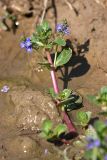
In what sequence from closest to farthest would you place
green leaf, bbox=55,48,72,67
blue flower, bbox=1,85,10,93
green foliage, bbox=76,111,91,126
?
1. green foliage, bbox=76,111,91,126
2. green leaf, bbox=55,48,72,67
3. blue flower, bbox=1,85,10,93

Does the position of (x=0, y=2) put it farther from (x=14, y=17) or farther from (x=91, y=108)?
(x=91, y=108)

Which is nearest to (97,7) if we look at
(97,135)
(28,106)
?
(28,106)

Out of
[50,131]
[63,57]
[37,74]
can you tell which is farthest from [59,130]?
[37,74]

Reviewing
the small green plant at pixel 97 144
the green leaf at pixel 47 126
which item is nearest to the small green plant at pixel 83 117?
the green leaf at pixel 47 126

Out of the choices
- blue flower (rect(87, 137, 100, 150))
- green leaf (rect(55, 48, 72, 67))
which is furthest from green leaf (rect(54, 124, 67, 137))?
blue flower (rect(87, 137, 100, 150))

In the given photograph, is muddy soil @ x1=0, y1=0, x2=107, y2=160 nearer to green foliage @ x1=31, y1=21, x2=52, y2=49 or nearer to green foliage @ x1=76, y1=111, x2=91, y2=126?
green foliage @ x1=76, y1=111, x2=91, y2=126

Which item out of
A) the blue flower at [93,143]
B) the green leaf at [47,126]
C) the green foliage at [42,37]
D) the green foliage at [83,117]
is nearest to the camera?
the blue flower at [93,143]

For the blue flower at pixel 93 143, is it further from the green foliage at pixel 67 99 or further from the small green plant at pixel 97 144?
the green foliage at pixel 67 99
